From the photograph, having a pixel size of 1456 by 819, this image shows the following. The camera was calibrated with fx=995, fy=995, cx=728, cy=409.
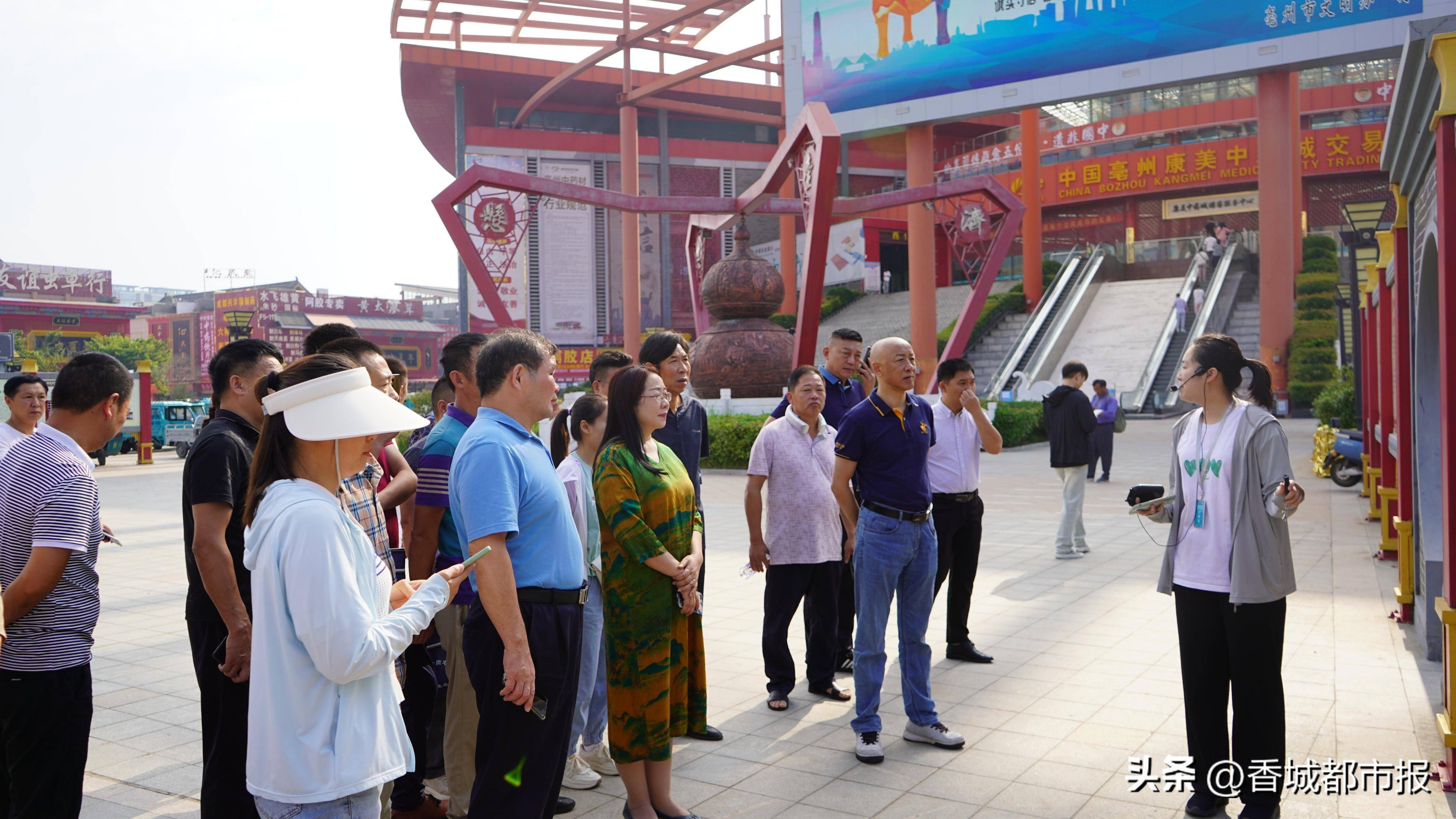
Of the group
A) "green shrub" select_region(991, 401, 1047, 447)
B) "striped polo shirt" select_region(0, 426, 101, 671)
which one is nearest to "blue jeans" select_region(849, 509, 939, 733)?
"striped polo shirt" select_region(0, 426, 101, 671)

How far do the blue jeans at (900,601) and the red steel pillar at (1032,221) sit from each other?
1095 inches

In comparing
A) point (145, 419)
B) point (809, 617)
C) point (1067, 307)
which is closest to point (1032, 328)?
point (1067, 307)

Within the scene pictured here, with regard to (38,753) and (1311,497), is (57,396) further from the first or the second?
(1311,497)

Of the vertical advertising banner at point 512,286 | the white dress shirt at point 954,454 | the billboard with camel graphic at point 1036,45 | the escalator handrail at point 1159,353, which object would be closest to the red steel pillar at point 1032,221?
the escalator handrail at point 1159,353

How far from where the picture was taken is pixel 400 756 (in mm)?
2012

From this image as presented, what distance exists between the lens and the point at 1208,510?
333cm

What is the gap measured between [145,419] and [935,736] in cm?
2486

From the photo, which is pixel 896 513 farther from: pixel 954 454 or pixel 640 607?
pixel 954 454

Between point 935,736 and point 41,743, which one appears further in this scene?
point 935,736

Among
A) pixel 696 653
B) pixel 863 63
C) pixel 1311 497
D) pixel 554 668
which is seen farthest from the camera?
pixel 863 63

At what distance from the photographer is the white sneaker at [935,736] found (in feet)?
12.8

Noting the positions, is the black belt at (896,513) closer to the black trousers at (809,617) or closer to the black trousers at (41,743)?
the black trousers at (809,617)

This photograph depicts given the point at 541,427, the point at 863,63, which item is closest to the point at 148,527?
the point at 541,427

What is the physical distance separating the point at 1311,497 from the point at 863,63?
18.1 meters
